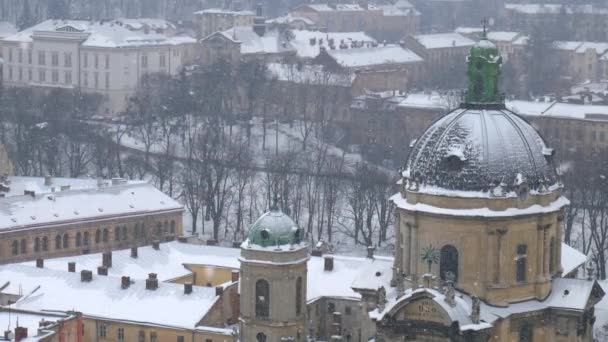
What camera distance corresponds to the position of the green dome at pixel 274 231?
77.1 metres

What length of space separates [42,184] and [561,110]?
54209mm

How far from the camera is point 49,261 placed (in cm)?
9769

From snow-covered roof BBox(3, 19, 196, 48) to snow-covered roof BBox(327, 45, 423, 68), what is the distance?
63.4 ft

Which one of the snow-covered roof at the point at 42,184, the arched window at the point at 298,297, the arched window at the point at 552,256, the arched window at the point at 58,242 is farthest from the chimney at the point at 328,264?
the snow-covered roof at the point at 42,184

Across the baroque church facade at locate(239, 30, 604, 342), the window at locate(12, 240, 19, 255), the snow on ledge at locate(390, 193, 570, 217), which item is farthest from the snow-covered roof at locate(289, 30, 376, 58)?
the snow on ledge at locate(390, 193, 570, 217)

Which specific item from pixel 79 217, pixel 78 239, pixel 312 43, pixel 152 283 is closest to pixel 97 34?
pixel 312 43

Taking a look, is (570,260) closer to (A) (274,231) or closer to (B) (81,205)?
(A) (274,231)

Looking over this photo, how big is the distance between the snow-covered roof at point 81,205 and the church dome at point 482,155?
38.7 metres

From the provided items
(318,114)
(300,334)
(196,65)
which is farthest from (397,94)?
(300,334)

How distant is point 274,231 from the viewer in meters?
77.2

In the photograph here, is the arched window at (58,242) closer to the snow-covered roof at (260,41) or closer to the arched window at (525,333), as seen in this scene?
the arched window at (525,333)

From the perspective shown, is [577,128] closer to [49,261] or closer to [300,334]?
[49,261]

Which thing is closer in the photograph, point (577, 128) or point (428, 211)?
point (428, 211)

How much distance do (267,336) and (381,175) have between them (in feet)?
182
